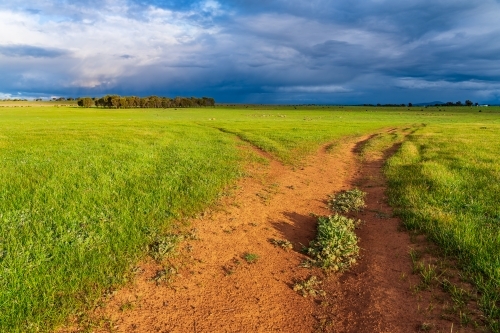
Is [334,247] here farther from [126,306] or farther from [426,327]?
[126,306]

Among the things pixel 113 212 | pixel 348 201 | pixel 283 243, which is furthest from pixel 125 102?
pixel 283 243

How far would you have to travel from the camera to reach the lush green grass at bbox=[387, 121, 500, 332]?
6.01m

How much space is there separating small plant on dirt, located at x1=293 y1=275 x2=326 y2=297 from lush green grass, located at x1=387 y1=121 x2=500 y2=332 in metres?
2.77

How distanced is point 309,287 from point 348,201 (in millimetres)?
5600

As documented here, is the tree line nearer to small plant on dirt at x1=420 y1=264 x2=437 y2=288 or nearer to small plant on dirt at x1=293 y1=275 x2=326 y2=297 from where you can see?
small plant on dirt at x1=293 y1=275 x2=326 y2=297

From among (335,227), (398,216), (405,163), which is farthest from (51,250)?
(405,163)

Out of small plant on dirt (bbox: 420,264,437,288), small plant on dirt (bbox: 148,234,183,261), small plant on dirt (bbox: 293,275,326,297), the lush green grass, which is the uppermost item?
the lush green grass

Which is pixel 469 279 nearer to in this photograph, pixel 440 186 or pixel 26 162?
pixel 440 186

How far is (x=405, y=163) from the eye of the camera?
17781 mm

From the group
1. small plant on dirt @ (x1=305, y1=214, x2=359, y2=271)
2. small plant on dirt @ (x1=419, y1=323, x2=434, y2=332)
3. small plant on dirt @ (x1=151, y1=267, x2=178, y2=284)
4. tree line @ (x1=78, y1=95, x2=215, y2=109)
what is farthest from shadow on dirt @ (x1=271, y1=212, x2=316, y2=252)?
tree line @ (x1=78, y1=95, x2=215, y2=109)

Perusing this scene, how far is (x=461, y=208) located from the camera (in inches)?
377

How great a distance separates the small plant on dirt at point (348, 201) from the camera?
10648mm

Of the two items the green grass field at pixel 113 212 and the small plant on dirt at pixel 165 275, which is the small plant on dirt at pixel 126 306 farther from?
the small plant on dirt at pixel 165 275

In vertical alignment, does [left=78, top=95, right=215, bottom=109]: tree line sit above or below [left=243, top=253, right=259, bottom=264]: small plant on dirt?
above
